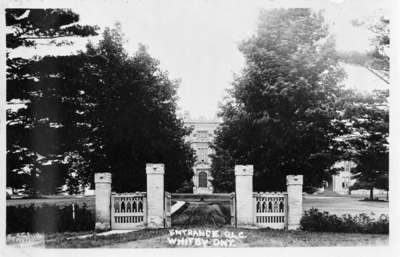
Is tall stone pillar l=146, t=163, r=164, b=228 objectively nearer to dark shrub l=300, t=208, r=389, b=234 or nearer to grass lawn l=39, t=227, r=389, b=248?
grass lawn l=39, t=227, r=389, b=248

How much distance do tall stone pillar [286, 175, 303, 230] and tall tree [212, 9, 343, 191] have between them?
0.17 metres

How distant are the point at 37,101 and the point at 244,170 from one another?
371 cm

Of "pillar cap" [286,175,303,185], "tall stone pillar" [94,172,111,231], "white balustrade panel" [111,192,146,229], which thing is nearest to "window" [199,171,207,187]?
"white balustrade panel" [111,192,146,229]

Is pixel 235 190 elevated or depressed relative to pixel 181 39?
depressed

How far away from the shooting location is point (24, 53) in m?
9.20

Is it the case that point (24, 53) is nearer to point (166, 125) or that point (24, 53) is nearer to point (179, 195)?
point (166, 125)

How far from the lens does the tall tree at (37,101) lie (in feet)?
30.0

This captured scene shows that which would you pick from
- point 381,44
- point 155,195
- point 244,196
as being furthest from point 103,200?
point 381,44

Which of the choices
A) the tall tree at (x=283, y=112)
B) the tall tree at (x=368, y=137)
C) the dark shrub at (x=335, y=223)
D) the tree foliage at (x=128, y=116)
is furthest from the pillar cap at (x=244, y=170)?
the tall tree at (x=368, y=137)

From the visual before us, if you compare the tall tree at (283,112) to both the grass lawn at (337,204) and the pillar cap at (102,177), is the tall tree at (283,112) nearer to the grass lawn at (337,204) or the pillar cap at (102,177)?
the grass lawn at (337,204)

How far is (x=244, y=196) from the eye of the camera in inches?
388

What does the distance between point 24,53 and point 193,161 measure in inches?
136

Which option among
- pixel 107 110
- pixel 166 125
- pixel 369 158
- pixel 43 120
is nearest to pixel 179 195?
pixel 166 125

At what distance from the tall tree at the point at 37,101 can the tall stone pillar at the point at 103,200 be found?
2.03 ft
